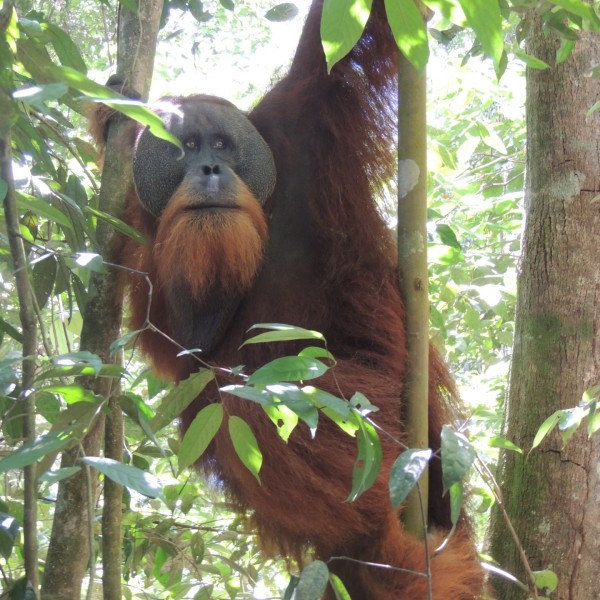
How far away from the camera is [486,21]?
4.32ft

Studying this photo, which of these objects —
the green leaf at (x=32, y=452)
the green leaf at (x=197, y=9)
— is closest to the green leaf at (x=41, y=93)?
the green leaf at (x=32, y=452)

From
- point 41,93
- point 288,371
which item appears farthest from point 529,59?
point 41,93

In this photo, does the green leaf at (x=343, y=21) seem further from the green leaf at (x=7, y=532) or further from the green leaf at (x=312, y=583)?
the green leaf at (x=7, y=532)

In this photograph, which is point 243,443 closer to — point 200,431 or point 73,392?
point 200,431

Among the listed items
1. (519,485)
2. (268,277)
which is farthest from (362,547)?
(268,277)

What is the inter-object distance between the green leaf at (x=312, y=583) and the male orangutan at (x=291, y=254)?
3.13 feet

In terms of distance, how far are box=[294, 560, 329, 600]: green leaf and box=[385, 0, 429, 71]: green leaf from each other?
0.89m

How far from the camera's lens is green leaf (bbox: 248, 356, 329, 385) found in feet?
4.45

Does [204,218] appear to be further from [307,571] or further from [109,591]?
[307,571]

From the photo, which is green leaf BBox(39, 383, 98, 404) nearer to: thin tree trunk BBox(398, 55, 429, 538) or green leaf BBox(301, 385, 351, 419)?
green leaf BBox(301, 385, 351, 419)

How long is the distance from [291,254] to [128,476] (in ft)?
5.38

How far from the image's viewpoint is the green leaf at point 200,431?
5.06ft

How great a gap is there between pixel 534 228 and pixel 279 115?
1.03 metres

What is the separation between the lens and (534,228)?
241 cm
